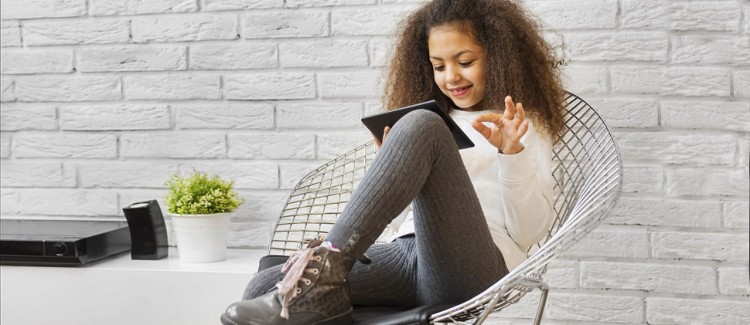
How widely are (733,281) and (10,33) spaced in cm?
193

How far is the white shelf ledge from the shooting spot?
1982 millimetres

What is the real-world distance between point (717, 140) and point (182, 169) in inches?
51.2

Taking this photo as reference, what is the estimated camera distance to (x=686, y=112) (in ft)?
6.34

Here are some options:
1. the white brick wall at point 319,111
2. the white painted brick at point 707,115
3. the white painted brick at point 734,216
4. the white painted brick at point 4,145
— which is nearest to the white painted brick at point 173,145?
the white brick wall at point 319,111

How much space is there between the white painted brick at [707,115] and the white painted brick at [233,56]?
0.94 meters

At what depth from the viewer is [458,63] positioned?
69.3 inches

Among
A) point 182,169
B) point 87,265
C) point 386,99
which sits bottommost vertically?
point 87,265

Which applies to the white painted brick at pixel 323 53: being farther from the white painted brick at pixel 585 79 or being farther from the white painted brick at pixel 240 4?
the white painted brick at pixel 585 79

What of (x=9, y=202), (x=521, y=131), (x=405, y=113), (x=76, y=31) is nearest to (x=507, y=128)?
(x=521, y=131)

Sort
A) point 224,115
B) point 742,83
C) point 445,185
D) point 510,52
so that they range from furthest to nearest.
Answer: point 224,115 → point 742,83 → point 510,52 → point 445,185

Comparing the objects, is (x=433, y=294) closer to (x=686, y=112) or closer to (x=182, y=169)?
(x=686, y=112)

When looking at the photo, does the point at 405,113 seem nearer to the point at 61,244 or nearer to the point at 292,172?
the point at 292,172

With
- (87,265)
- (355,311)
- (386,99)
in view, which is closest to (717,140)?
(386,99)

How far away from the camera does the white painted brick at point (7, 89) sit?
2.38 m
